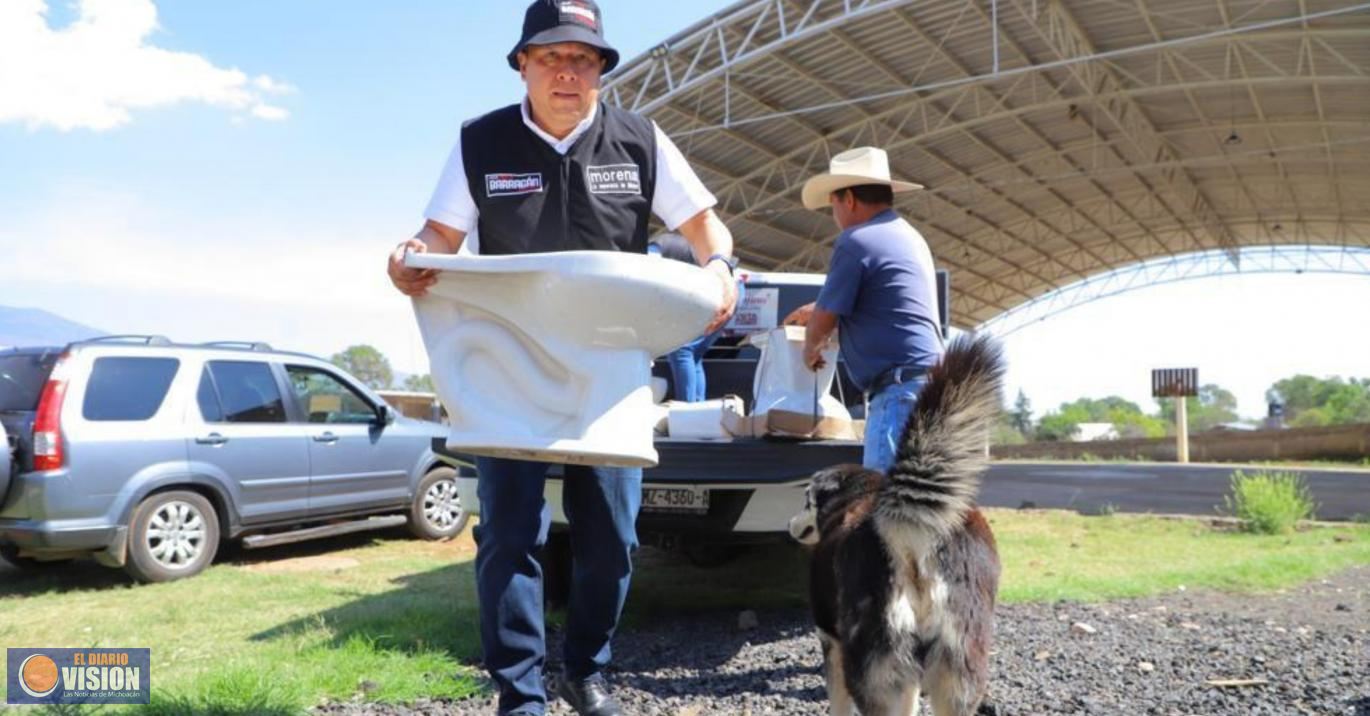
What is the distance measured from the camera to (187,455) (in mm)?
6820

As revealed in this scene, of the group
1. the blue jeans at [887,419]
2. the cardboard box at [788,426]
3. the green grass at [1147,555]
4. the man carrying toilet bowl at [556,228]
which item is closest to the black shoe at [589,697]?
the man carrying toilet bowl at [556,228]

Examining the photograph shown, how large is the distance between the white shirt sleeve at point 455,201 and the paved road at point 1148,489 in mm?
7868

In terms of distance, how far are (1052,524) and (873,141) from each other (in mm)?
14799

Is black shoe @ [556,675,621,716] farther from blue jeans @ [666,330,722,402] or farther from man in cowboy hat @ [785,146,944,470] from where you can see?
blue jeans @ [666,330,722,402]

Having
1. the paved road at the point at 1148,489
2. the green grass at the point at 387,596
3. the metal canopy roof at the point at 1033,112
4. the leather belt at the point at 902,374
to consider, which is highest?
the metal canopy roof at the point at 1033,112

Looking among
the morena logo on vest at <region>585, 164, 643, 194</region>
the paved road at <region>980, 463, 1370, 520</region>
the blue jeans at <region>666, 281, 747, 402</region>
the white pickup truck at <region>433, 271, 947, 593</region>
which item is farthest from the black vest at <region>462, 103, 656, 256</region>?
the paved road at <region>980, 463, 1370, 520</region>

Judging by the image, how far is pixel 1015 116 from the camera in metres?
21.2

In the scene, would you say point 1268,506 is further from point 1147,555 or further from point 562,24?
point 562,24

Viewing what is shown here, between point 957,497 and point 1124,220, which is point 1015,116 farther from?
point 957,497

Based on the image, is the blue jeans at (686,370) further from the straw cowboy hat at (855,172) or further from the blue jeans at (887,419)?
the blue jeans at (887,419)

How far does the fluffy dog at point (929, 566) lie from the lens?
8.18 ft

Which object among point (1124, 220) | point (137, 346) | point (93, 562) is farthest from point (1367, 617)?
point (1124, 220)

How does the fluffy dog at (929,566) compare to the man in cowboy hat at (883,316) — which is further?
the man in cowboy hat at (883,316)

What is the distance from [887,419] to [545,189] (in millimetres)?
1629
